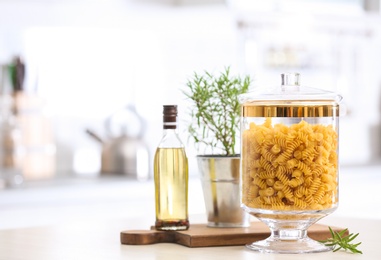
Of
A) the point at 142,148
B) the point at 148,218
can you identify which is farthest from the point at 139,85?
the point at 148,218

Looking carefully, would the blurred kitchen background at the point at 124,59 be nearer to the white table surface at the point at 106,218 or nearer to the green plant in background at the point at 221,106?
the white table surface at the point at 106,218

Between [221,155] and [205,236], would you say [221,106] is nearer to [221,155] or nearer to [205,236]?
[221,155]

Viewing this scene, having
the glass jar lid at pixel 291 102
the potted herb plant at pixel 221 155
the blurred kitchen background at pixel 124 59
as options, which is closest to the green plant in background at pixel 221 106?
the potted herb plant at pixel 221 155

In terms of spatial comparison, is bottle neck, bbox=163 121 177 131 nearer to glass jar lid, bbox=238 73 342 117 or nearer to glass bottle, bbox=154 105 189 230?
glass bottle, bbox=154 105 189 230

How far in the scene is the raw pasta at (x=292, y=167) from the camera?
154 cm

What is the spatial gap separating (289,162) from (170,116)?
29cm

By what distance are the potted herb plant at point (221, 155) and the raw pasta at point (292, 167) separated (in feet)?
0.61

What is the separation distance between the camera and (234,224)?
5.84 ft

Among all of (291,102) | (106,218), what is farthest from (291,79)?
(106,218)

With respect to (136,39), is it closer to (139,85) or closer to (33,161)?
(139,85)

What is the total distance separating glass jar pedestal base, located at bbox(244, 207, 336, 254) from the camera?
1.56 metres

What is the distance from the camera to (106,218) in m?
3.46

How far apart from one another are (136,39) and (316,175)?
292 centimetres

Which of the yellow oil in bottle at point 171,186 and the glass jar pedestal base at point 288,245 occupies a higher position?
the yellow oil in bottle at point 171,186
